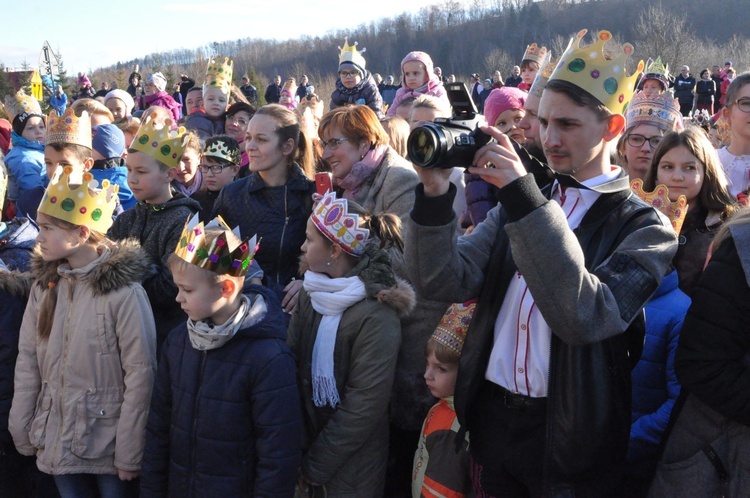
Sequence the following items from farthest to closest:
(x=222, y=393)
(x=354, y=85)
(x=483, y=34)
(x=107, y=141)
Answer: (x=483, y=34) < (x=354, y=85) < (x=107, y=141) < (x=222, y=393)

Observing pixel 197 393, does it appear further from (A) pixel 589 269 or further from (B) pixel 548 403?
(A) pixel 589 269

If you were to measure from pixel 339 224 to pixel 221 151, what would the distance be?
2.35 metres

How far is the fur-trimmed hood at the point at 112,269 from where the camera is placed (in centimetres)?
314

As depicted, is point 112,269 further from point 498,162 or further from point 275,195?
point 498,162

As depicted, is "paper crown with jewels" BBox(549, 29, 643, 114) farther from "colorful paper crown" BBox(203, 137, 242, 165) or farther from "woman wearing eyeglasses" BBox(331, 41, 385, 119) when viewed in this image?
"woman wearing eyeglasses" BBox(331, 41, 385, 119)

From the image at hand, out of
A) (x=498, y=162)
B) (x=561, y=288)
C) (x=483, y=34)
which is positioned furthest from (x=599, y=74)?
(x=483, y=34)

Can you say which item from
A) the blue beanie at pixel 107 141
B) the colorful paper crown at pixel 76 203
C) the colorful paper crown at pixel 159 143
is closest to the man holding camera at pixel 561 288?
the colorful paper crown at pixel 76 203

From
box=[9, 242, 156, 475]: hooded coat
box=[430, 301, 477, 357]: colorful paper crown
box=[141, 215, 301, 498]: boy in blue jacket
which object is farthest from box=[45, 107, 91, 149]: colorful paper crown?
box=[430, 301, 477, 357]: colorful paper crown

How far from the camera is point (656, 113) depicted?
4125mm

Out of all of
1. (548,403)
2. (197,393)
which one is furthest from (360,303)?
(548,403)

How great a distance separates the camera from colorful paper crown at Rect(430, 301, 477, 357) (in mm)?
2811

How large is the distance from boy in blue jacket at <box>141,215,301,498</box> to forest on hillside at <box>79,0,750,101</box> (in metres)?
55.0

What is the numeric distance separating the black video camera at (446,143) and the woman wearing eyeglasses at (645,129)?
2.47 m

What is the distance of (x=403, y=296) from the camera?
3037 millimetres
